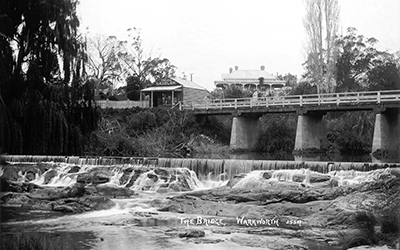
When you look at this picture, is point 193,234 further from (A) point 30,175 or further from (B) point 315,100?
(B) point 315,100

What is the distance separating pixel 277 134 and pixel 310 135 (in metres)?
3.16

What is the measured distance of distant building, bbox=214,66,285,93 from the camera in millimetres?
33469

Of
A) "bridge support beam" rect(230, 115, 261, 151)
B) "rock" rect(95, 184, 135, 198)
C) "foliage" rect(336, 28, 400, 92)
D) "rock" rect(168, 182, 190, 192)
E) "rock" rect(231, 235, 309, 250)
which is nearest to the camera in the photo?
"rock" rect(231, 235, 309, 250)

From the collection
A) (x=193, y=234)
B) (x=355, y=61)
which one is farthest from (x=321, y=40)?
(x=193, y=234)

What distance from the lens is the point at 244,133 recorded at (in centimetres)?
2614

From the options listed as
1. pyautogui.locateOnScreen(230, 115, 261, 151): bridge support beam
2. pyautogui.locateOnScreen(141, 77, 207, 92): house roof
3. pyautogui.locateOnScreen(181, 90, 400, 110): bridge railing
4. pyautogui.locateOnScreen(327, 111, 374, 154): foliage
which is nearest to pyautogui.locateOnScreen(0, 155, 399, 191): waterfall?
pyautogui.locateOnScreen(181, 90, 400, 110): bridge railing

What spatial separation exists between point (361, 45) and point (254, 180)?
23.1 m

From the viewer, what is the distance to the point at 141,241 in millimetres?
6199

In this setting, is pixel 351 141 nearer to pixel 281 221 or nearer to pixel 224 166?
pixel 224 166

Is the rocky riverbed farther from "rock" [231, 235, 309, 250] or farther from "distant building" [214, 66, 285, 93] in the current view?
"distant building" [214, 66, 285, 93]

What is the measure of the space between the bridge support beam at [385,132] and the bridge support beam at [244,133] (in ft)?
23.3

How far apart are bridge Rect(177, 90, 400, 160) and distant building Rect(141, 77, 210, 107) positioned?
1.68m

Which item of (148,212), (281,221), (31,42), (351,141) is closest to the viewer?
(281,221)

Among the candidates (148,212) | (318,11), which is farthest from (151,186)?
(318,11)
